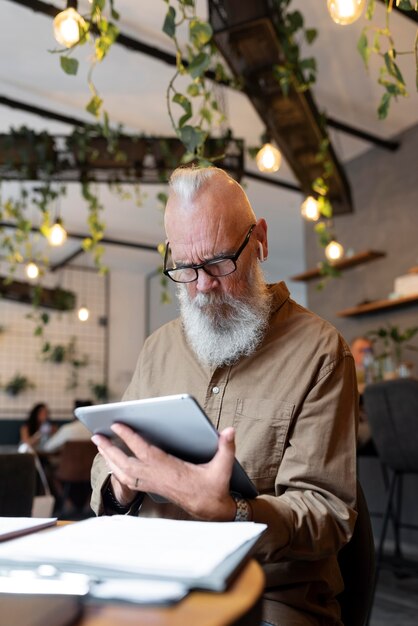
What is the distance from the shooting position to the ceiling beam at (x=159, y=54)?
4.32 m

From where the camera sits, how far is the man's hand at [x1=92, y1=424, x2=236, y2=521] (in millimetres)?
856

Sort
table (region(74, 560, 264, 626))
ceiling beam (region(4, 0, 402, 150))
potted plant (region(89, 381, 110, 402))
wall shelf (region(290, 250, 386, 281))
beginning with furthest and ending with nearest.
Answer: potted plant (region(89, 381, 110, 402)) < wall shelf (region(290, 250, 386, 281)) < ceiling beam (region(4, 0, 402, 150)) < table (region(74, 560, 264, 626))

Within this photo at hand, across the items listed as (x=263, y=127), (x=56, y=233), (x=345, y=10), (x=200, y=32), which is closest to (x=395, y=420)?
(x=345, y=10)

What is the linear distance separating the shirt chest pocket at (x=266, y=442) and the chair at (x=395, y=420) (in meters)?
2.22

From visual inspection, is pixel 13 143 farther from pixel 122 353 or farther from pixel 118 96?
pixel 122 353

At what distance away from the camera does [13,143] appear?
5129mm

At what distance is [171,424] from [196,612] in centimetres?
40

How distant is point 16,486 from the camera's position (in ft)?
5.49

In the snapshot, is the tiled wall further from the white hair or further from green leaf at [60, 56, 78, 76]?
the white hair

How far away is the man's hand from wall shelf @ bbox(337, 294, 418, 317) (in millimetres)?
5006

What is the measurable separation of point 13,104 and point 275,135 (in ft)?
9.32

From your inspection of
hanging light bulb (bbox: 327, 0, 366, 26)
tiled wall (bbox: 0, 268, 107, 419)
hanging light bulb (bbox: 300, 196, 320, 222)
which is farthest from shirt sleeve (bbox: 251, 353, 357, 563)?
tiled wall (bbox: 0, 268, 107, 419)

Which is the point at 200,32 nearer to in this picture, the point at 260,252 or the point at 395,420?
the point at 260,252

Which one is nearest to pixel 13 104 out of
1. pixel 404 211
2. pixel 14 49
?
pixel 14 49
